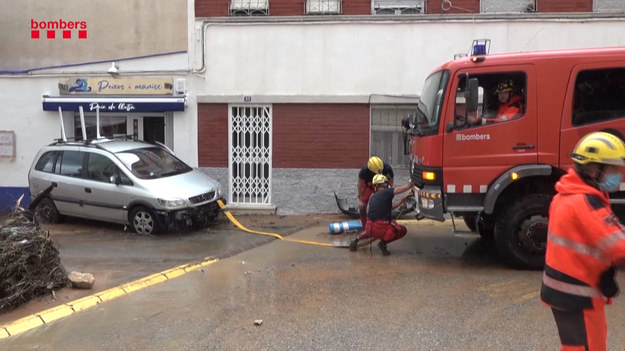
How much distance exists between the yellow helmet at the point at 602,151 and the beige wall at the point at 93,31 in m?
9.43

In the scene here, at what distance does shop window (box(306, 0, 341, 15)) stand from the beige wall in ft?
8.85

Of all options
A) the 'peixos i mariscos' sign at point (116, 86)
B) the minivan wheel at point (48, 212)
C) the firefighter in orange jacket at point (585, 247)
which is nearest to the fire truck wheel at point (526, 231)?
the firefighter in orange jacket at point (585, 247)

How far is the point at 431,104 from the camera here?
659 centimetres

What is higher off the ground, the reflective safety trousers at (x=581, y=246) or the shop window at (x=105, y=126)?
the shop window at (x=105, y=126)

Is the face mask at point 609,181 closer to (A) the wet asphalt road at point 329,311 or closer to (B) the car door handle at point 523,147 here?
(A) the wet asphalt road at point 329,311

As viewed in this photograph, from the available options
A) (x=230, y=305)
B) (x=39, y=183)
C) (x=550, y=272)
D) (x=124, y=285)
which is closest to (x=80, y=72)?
(x=39, y=183)

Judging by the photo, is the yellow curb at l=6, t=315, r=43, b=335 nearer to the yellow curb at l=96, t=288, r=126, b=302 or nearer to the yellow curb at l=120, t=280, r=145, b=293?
the yellow curb at l=96, t=288, r=126, b=302

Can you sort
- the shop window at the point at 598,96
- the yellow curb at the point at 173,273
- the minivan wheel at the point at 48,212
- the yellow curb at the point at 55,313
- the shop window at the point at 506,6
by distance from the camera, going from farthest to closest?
the shop window at the point at 506,6 → the minivan wheel at the point at 48,212 → the yellow curb at the point at 173,273 → the shop window at the point at 598,96 → the yellow curb at the point at 55,313

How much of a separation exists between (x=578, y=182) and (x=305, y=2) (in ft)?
28.3

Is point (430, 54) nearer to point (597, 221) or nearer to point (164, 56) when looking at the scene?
point (164, 56)

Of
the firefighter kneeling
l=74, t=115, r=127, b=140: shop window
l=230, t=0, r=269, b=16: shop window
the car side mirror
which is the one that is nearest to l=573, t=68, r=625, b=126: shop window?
the firefighter kneeling

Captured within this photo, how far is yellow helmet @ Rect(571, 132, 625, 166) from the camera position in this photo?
270 cm

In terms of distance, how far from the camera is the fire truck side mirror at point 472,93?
5.85 meters

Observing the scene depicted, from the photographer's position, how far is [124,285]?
592cm
